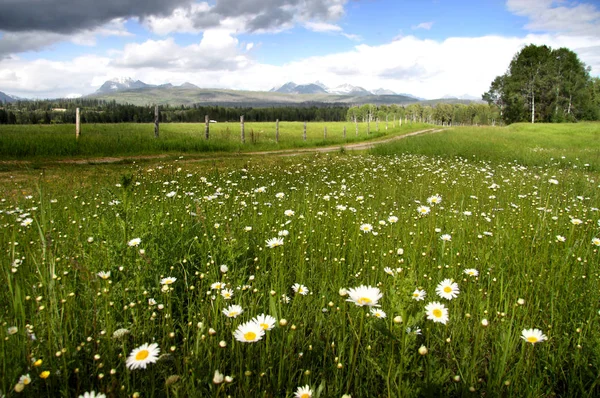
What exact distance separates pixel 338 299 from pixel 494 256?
2304 millimetres

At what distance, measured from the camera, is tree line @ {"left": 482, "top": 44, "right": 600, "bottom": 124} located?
6488 centimetres

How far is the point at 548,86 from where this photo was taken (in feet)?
215

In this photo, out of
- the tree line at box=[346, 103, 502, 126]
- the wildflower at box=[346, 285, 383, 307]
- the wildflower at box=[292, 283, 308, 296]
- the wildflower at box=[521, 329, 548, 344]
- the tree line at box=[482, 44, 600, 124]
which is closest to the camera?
the wildflower at box=[346, 285, 383, 307]

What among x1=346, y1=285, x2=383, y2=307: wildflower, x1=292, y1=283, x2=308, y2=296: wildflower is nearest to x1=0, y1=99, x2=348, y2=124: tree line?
x1=292, y1=283, x2=308, y2=296: wildflower

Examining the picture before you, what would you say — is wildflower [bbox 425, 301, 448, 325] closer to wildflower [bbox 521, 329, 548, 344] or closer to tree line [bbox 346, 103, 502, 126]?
wildflower [bbox 521, 329, 548, 344]

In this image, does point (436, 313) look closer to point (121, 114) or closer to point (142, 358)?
point (142, 358)

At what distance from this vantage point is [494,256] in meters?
4.14

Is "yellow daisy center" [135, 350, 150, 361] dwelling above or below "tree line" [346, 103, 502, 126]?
below

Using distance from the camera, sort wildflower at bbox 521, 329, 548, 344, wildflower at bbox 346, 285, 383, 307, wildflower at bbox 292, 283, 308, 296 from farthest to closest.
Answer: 1. wildflower at bbox 292, 283, 308, 296
2. wildflower at bbox 521, 329, 548, 344
3. wildflower at bbox 346, 285, 383, 307

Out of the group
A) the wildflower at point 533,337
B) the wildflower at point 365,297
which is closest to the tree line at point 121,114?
the wildflower at point 365,297

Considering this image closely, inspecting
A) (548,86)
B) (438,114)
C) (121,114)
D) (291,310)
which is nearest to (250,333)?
(291,310)

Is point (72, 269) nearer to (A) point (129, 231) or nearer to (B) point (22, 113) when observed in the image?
(A) point (129, 231)

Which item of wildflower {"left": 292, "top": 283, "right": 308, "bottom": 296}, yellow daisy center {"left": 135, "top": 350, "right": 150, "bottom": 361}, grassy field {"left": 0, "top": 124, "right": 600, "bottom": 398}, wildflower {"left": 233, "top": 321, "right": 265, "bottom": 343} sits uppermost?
wildflower {"left": 233, "top": 321, "right": 265, "bottom": 343}

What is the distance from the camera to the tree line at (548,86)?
6488 centimetres
